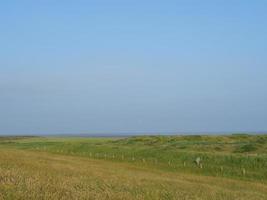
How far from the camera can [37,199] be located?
47.6 feet


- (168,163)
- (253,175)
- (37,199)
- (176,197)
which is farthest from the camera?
(168,163)

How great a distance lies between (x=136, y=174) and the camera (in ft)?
126

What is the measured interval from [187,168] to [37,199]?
134ft

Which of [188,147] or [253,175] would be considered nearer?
[253,175]

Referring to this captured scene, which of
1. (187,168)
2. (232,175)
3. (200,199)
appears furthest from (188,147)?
(200,199)

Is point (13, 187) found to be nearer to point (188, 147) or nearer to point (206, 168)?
point (206, 168)

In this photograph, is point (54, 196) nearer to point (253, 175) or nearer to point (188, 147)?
point (253, 175)

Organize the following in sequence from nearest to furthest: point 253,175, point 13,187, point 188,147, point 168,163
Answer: point 13,187
point 253,175
point 168,163
point 188,147

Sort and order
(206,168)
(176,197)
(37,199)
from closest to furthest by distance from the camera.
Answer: (37,199) < (176,197) < (206,168)

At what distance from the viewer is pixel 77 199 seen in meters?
15.7

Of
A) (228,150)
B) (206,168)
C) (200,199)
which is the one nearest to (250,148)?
(228,150)

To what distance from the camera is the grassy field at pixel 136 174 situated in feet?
61.5

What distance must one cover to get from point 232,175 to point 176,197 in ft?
95.2

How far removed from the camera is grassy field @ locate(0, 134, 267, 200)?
61.5 feet
